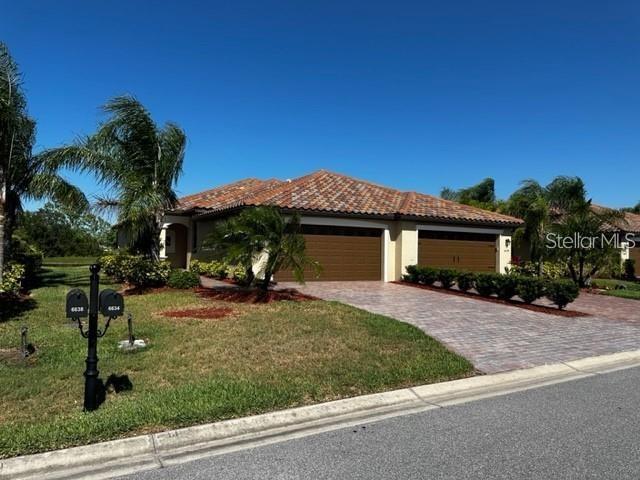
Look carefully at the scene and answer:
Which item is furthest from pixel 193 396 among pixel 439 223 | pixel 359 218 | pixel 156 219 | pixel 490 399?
pixel 439 223

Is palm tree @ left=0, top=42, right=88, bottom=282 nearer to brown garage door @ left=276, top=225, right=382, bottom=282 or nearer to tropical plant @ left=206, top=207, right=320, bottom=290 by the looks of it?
tropical plant @ left=206, top=207, right=320, bottom=290

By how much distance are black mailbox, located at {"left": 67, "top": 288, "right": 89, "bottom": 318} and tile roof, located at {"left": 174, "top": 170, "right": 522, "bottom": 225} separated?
1233 cm

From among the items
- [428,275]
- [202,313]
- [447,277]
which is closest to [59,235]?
[428,275]

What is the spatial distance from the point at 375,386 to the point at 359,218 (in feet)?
46.1

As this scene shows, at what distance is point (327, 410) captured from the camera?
5.27 metres

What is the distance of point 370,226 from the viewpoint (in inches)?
793

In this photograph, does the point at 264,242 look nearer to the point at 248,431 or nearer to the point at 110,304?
the point at 110,304

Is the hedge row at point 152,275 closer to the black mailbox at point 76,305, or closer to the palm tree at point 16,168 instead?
the palm tree at point 16,168

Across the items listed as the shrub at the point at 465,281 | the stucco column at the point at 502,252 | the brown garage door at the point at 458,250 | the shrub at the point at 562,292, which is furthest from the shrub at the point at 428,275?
the stucco column at the point at 502,252

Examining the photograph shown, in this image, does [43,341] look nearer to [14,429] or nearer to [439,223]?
[14,429]

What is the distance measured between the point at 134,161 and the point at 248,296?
240 inches

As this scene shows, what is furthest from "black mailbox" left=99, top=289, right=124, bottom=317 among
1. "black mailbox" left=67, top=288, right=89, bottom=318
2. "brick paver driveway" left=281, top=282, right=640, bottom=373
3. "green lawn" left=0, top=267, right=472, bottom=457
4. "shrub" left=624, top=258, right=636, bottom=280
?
"shrub" left=624, top=258, right=636, bottom=280

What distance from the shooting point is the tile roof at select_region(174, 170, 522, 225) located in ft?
62.2

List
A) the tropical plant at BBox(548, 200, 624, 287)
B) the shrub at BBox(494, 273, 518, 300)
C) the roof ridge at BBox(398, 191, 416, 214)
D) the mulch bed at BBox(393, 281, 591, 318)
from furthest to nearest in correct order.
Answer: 1. the roof ridge at BBox(398, 191, 416, 214)
2. the tropical plant at BBox(548, 200, 624, 287)
3. the shrub at BBox(494, 273, 518, 300)
4. the mulch bed at BBox(393, 281, 591, 318)
